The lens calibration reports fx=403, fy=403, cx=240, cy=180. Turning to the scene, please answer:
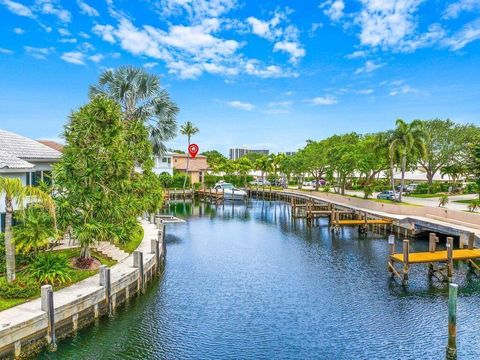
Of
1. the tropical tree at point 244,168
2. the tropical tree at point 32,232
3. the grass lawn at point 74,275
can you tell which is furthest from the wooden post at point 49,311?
the tropical tree at point 244,168

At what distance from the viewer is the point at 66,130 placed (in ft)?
73.6

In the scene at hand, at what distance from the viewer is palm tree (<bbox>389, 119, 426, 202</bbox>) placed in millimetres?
53094

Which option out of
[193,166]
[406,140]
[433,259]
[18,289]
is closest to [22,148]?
[18,289]

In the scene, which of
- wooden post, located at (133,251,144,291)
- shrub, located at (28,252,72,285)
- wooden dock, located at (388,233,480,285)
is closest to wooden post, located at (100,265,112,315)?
shrub, located at (28,252,72,285)

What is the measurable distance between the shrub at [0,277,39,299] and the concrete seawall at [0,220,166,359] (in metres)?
0.54

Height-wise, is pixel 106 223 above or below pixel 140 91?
below

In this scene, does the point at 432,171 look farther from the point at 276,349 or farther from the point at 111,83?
the point at 276,349

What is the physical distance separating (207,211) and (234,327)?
4494 centimetres

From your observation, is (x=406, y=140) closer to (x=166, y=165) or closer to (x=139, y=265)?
(x=139, y=265)

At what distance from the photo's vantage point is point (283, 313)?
1955 centimetres

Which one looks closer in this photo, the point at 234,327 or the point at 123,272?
the point at 234,327

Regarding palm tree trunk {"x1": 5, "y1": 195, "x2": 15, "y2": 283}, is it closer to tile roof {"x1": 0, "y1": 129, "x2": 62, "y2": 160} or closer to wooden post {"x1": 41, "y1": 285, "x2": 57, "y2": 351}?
wooden post {"x1": 41, "y1": 285, "x2": 57, "y2": 351}

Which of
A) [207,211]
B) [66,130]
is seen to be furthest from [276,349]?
[207,211]

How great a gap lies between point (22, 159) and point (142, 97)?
59.7 ft
